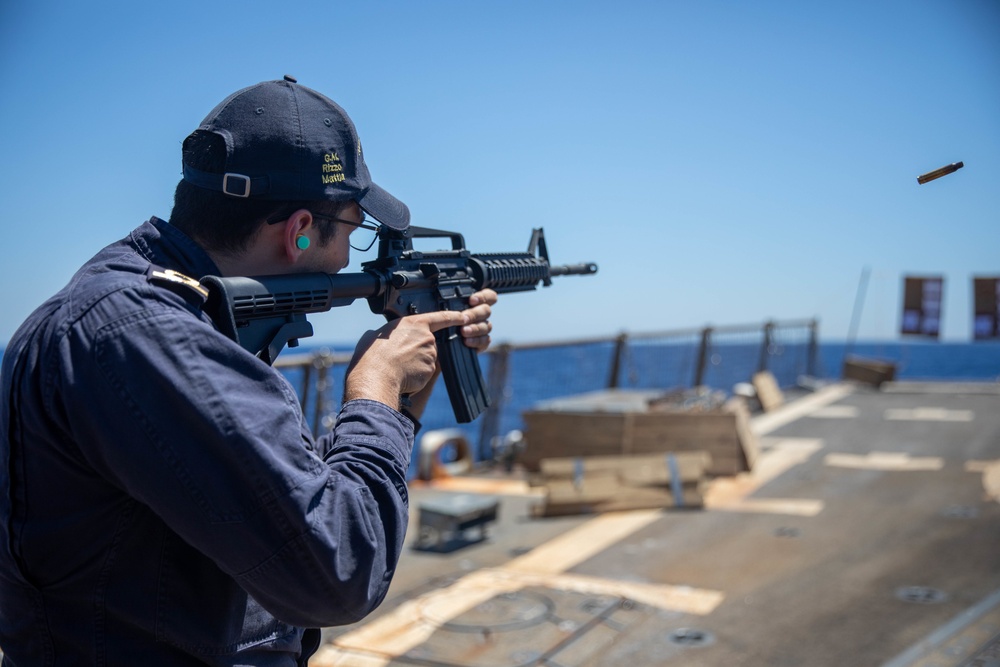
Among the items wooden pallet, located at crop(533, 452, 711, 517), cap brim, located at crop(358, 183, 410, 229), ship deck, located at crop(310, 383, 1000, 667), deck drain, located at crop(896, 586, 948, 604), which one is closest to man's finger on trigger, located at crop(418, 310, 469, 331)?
cap brim, located at crop(358, 183, 410, 229)

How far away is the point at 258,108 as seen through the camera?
64.7 inches

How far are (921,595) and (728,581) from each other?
1.04 m

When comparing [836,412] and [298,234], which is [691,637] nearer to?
[298,234]

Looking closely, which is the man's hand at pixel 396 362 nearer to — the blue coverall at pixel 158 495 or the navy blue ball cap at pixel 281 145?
the blue coverall at pixel 158 495

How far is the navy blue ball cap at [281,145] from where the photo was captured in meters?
1.60

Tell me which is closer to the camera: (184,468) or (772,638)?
(184,468)

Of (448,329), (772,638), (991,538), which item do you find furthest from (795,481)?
(448,329)

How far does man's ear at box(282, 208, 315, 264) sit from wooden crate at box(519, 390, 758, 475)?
6.45 m

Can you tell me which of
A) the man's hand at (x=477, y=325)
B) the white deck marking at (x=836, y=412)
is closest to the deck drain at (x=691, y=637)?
the man's hand at (x=477, y=325)

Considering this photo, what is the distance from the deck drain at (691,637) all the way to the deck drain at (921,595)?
1.26m

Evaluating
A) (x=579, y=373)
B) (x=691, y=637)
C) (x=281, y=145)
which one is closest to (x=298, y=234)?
(x=281, y=145)

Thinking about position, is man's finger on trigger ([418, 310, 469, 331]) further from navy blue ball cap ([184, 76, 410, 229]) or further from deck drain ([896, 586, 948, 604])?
deck drain ([896, 586, 948, 604])

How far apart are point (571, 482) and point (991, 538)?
3.11 m

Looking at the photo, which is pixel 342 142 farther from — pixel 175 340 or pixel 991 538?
pixel 991 538
